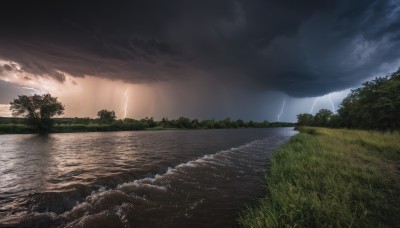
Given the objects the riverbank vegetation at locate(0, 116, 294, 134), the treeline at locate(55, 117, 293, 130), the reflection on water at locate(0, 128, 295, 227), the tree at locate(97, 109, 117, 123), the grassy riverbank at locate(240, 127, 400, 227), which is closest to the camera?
the grassy riverbank at locate(240, 127, 400, 227)

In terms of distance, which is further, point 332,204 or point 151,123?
point 151,123

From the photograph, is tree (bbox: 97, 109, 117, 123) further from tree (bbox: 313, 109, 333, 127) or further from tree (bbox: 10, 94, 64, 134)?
tree (bbox: 313, 109, 333, 127)

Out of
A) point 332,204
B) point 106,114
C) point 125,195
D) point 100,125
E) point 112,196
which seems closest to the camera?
point 332,204

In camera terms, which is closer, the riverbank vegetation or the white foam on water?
the white foam on water

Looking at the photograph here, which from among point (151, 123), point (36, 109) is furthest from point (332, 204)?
point (151, 123)

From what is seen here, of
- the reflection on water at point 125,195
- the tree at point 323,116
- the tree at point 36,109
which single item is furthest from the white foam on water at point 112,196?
the tree at point 323,116

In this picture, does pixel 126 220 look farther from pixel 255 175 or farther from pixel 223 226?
pixel 255 175

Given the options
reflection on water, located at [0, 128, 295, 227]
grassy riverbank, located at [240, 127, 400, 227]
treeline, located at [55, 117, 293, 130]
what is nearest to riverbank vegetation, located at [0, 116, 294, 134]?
treeline, located at [55, 117, 293, 130]

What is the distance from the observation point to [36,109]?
8325 cm

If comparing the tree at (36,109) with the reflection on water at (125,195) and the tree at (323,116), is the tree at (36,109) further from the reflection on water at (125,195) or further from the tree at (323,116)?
the tree at (323,116)

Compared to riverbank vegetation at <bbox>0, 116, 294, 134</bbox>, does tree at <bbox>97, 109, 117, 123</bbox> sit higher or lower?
higher

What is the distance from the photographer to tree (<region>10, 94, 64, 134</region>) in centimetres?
8150

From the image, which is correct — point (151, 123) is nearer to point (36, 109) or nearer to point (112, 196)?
point (36, 109)

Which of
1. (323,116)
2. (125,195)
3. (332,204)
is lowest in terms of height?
(125,195)
